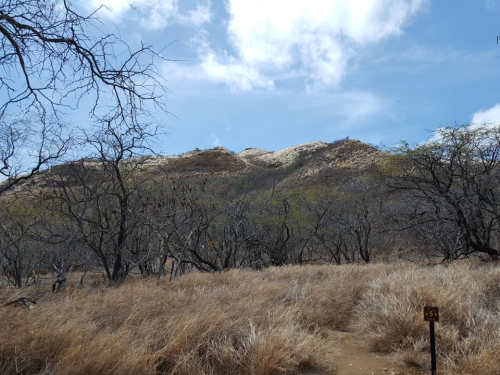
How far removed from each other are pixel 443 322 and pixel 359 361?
1.35 m

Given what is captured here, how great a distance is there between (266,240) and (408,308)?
1732 cm

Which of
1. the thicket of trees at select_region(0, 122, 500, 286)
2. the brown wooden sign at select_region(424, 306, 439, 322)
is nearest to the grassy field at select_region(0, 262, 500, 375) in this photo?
the brown wooden sign at select_region(424, 306, 439, 322)

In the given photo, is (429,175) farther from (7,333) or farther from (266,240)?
(7,333)

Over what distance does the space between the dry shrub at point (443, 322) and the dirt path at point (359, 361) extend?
6.8 inches

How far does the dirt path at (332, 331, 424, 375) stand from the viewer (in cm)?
442

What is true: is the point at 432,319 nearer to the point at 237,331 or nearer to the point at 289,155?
the point at 237,331

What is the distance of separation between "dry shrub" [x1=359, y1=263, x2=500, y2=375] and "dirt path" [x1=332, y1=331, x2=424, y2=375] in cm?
17

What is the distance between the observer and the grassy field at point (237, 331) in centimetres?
363

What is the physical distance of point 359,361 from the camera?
480 centimetres

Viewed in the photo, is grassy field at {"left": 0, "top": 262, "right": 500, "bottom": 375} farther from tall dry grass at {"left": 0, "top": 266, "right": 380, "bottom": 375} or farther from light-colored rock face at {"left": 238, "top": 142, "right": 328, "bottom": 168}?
light-colored rock face at {"left": 238, "top": 142, "right": 328, "bottom": 168}

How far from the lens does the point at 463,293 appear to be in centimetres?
620

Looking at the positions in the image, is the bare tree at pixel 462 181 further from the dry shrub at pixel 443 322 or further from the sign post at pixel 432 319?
the sign post at pixel 432 319

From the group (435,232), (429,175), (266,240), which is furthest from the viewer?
(266,240)

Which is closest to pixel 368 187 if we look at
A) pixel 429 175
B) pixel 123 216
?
pixel 429 175
